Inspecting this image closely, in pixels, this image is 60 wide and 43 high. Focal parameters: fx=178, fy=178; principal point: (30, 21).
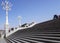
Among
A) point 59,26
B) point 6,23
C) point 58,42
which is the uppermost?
point 6,23

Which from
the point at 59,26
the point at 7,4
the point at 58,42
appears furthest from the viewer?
the point at 7,4

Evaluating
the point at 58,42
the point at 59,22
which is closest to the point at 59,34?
the point at 58,42

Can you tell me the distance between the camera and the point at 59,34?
28.3 ft

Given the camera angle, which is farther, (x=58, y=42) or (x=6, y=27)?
(x=6, y=27)

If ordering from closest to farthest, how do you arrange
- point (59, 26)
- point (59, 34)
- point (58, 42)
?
point (58, 42) < point (59, 34) < point (59, 26)

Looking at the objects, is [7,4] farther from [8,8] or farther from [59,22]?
[59,22]

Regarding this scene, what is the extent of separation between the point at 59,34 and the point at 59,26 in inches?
60.8

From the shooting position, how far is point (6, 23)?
46375 mm

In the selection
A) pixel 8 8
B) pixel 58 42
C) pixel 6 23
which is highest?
pixel 8 8

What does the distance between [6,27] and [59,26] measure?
1453 inches

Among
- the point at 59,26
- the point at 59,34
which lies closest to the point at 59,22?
the point at 59,26

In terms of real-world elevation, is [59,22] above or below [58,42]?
above

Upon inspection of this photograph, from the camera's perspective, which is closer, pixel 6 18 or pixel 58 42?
pixel 58 42

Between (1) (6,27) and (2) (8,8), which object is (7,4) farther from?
(1) (6,27)
